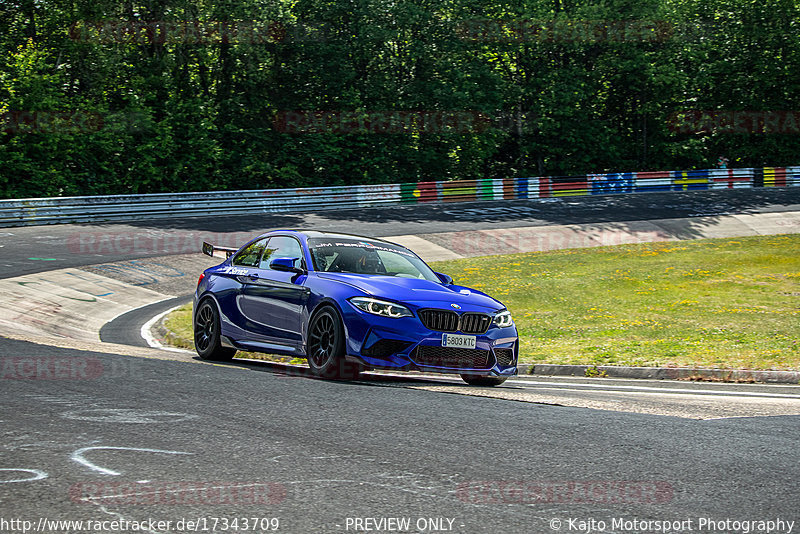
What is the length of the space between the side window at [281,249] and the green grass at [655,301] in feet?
13.2

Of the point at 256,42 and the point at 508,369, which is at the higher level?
the point at 256,42

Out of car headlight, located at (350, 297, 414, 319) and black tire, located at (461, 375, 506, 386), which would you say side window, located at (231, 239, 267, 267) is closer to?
car headlight, located at (350, 297, 414, 319)

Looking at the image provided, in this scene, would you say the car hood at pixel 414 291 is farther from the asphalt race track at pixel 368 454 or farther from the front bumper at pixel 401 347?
the asphalt race track at pixel 368 454

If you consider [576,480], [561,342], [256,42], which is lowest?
[561,342]

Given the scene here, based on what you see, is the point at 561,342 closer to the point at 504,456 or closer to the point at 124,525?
the point at 504,456

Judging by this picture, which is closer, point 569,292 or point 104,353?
point 104,353

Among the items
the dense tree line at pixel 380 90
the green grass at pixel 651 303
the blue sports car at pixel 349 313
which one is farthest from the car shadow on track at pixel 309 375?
the dense tree line at pixel 380 90

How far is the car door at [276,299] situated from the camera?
1009 cm

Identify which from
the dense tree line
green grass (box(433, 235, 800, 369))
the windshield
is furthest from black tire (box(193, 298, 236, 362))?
the dense tree line

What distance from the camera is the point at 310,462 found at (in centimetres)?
550

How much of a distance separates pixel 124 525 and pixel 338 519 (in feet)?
3.43

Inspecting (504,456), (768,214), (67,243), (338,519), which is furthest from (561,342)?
(768,214)

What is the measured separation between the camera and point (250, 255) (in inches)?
456

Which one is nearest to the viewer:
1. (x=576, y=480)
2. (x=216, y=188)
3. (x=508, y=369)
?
(x=576, y=480)
